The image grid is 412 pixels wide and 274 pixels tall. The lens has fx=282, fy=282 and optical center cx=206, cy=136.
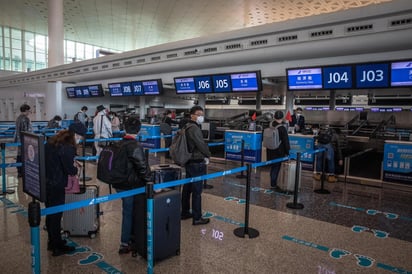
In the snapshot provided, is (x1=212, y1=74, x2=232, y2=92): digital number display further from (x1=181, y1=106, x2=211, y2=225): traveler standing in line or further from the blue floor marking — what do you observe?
the blue floor marking

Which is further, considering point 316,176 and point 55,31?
point 55,31

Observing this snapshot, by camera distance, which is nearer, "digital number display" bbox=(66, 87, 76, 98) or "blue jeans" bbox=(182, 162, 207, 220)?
"blue jeans" bbox=(182, 162, 207, 220)

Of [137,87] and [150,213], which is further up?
[137,87]

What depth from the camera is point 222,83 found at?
911cm

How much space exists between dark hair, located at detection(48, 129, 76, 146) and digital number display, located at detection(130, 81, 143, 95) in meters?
9.09

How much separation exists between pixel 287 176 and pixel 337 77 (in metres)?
2.79

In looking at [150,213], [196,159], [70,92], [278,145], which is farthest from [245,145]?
[70,92]

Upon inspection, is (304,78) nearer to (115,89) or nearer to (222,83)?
(222,83)

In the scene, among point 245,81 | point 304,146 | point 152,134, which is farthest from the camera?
point 152,134

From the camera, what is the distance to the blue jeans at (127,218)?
3.15 m

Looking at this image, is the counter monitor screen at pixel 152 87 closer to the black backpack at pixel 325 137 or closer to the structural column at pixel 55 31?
the black backpack at pixel 325 137

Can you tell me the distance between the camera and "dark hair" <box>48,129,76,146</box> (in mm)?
3062

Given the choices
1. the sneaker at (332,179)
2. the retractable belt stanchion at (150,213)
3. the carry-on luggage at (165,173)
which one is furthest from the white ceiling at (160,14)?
the retractable belt stanchion at (150,213)

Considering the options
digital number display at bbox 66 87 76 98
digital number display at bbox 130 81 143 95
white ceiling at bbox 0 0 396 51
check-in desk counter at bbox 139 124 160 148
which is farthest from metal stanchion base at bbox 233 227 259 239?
digital number display at bbox 66 87 76 98
